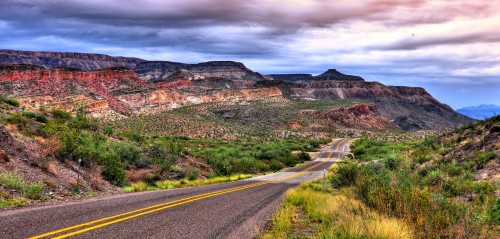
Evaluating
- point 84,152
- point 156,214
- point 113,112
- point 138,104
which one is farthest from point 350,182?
point 138,104

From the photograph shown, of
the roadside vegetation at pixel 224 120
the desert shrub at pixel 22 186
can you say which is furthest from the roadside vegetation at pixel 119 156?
the roadside vegetation at pixel 224 120

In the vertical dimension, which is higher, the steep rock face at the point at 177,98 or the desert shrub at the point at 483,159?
the desert shrub at the point at 483,159

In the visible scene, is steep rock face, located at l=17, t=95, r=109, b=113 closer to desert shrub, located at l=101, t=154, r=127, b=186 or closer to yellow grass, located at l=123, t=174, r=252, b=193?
yellow grass, located at l=123, t=174, r=252, b=193

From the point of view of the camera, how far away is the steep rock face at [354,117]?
134000mm

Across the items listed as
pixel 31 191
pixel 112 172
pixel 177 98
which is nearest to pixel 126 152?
pixel 112 172

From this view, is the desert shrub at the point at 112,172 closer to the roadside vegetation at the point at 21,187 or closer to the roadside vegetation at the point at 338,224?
the roadside vegetation at the point at 21,187

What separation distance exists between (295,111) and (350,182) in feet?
373

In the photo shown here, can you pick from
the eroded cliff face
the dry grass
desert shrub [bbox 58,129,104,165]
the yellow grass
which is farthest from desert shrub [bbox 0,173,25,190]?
the eroded cliff face

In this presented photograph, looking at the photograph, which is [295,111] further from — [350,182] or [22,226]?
[22,226]

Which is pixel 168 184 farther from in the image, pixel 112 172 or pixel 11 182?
pixel 11 182

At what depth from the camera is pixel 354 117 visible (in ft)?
493

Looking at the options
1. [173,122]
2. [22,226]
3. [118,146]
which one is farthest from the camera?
[173,122]

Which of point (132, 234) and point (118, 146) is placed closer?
point (132, 234)

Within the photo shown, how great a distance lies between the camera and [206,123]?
309 feet
